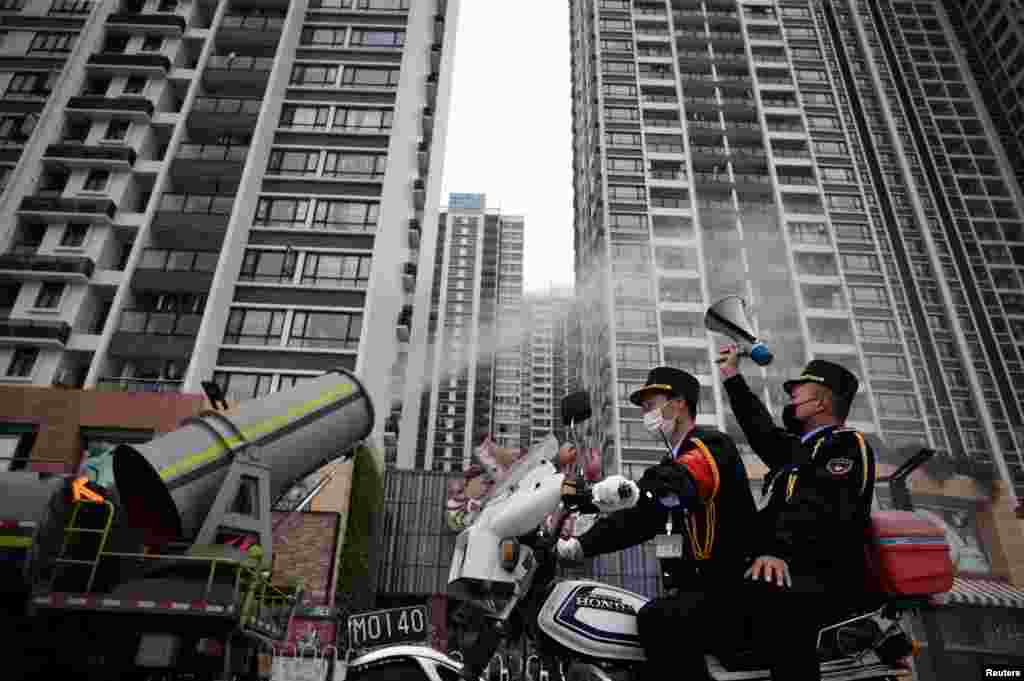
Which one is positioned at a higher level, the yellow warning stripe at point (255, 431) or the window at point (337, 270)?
the window at point (337, 270)

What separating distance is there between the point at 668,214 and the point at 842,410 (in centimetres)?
4494

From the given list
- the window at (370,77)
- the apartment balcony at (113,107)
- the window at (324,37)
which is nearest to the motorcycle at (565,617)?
the window at (370,77)

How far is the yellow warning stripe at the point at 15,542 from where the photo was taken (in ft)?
13.9

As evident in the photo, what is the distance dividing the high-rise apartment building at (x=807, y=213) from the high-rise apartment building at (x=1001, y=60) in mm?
1578

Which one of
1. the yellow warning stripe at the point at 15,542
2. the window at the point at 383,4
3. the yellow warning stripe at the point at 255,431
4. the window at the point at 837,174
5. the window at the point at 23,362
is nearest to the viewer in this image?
the yellow warning stripe at the point at 15,542

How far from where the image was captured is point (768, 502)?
321 cm

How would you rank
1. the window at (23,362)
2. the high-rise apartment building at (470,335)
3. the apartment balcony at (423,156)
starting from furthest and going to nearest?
1. the high-rise apartment building at (470,335)
2. the apartment balcony at (423,156)
3. the window at (23,362)

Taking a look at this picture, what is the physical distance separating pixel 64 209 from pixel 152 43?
431 inches

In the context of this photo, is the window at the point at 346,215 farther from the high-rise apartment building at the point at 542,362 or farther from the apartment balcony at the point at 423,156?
the high-rise apartment building at the point at 542,362

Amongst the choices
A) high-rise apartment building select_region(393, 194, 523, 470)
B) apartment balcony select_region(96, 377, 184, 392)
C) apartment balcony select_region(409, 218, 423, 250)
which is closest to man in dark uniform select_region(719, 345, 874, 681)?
apartment balcony select_region(96, 377, 184, 392)

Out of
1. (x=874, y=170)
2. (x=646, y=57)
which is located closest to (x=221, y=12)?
(x=646, y=57)

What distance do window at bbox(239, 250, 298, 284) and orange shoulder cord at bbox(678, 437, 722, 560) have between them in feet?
86.8

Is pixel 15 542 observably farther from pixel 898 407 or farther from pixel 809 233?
pixel 809 233

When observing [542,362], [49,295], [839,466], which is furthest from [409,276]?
[542,362]
